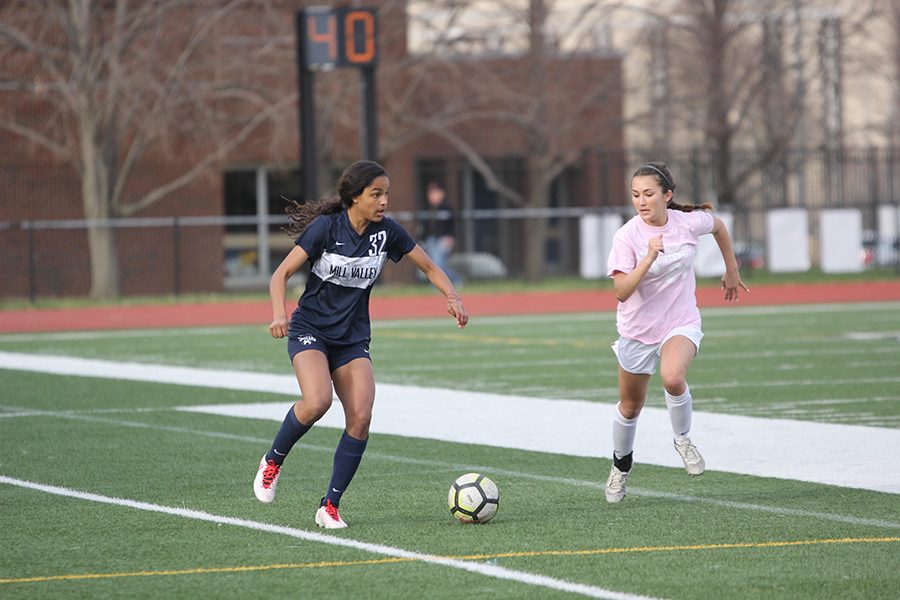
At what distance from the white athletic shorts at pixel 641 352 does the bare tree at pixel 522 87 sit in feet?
75.8

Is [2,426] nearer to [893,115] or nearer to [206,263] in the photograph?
[206,263]

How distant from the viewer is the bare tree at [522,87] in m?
32.3

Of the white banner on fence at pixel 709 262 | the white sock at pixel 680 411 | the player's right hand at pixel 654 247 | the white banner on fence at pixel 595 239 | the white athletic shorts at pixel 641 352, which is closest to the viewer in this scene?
the player's right hand at pixel 654 247

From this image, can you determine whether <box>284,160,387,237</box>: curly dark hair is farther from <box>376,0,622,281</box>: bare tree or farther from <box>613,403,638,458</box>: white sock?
<box>376,0,622,281</box>: bare tree

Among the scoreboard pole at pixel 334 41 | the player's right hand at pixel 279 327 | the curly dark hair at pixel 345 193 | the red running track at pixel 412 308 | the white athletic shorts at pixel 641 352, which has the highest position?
the scoreboard pole at pixel 334 41

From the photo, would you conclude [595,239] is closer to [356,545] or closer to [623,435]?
[623,435]

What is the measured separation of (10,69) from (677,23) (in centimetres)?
1341

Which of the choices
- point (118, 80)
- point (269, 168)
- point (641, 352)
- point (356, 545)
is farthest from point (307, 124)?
point (356, 545)

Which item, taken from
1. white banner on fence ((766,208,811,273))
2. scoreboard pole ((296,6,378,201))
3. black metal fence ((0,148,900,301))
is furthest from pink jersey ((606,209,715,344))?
white banner on fence ((766,208,811,273))

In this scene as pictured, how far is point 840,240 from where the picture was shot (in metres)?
32.2

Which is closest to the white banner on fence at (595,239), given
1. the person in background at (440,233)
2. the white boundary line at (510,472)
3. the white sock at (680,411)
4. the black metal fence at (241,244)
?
the black metal fence at (241,244)

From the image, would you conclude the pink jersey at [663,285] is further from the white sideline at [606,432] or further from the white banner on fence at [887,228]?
the white banner on fence at [887,228]

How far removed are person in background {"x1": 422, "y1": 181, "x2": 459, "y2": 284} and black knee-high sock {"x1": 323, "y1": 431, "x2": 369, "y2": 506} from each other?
2009 cm

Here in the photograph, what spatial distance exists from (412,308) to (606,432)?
14896 mm
